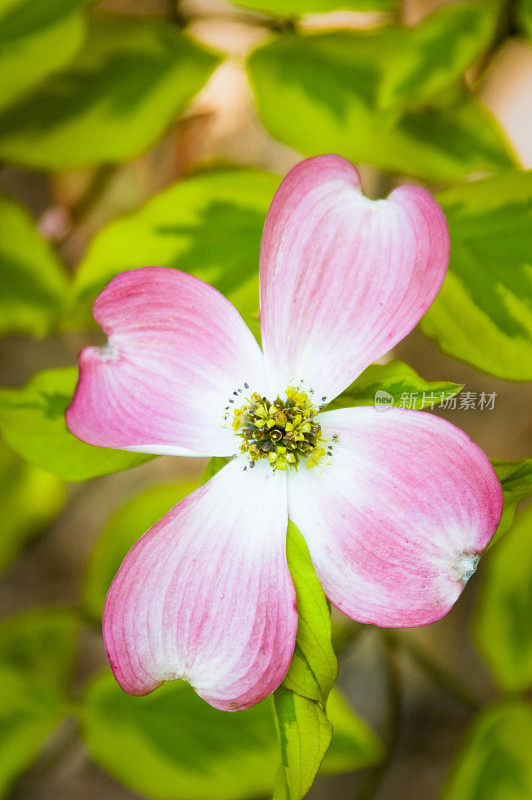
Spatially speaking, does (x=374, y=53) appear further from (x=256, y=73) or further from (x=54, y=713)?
(x=54, y=713)

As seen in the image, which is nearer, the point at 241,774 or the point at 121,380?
the point at 121,380

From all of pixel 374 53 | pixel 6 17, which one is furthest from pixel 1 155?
pixel 374 53

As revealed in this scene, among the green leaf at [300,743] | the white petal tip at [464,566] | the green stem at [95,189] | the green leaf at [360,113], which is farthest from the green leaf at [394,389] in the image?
the green stem at [95,189]

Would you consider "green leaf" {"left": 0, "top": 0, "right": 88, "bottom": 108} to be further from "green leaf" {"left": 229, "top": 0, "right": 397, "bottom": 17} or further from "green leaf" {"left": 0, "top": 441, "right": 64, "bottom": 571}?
"green leaf" {"left": 0, "top": 441, "right": 64, "bottom": 571}

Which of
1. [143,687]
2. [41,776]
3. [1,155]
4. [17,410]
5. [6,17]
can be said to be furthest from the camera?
[41,776]

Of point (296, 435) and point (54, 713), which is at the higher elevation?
point (296, 435)

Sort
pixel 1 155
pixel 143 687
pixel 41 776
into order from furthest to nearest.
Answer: pixel 41 776, pixel 1 155, pixel 143 687

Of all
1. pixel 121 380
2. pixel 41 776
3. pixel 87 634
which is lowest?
Answer: pixel 41 776

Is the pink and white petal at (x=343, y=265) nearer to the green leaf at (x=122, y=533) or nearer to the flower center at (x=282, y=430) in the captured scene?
the flower center at (x=282, y=430)
